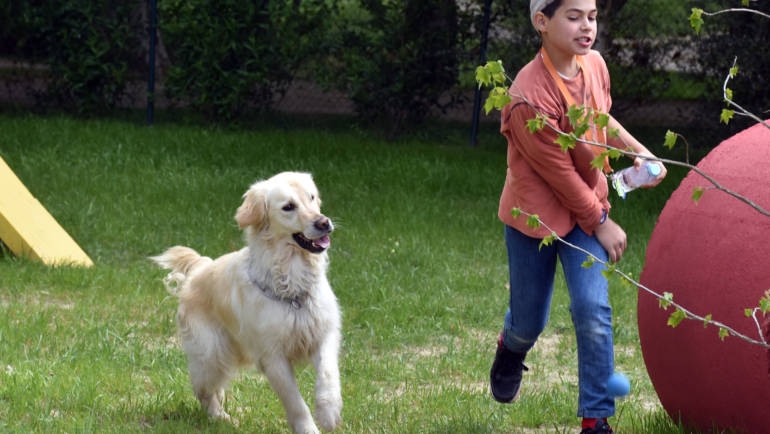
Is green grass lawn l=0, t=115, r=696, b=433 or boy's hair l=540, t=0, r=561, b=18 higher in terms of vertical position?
boy's hair l=540, t=0, r=561, b=18

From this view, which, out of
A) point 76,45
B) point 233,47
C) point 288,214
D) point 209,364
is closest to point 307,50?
point 233,47

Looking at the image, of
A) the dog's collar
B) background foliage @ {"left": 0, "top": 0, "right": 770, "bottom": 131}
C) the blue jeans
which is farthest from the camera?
background foliage @ {"left": 0, "top": 0, "right": 770, "bottom": 131}

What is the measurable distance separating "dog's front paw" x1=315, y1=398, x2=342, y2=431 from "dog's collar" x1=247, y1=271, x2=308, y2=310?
0.44 metres

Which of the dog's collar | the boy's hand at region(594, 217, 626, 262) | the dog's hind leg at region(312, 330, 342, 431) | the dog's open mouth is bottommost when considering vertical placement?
the dog's hind leg at region(312, 330, 342, 431)

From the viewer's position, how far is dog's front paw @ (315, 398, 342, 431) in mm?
4109

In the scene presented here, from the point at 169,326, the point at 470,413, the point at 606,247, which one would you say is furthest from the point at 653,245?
the point at 169,326

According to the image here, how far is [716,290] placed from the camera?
3.73 metres

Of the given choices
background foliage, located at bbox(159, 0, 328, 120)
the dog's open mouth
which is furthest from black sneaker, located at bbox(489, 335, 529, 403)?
background foliage, located at bbox(159, 0, 328, 120)

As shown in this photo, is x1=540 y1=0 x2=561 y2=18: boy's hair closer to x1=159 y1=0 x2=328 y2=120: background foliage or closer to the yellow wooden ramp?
the yellow wooden ramp

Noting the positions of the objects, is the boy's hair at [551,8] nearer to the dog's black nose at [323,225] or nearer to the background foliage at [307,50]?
the dog's black nose at [323,225]

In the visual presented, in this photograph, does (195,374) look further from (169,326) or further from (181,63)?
(181,63)

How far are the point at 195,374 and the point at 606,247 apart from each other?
1908mm

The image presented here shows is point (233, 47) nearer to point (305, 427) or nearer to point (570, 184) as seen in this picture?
point (305, 427)

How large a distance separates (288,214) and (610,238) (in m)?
1.32
